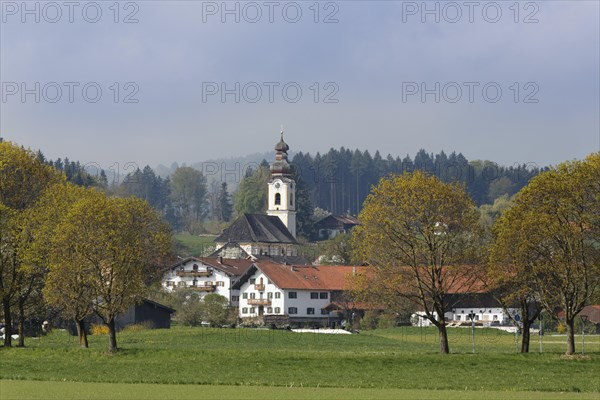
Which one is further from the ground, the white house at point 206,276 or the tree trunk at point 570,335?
the white house at point 206,276

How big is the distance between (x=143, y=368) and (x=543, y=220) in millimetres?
21915

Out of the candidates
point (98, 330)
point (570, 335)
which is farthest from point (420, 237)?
point (98, 330)

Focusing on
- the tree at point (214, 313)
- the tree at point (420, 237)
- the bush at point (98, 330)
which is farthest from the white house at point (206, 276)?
the tree at point (420, 237)

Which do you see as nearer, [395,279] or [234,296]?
[395,279]

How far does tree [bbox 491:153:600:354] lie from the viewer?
190 feet

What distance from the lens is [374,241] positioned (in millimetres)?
61875

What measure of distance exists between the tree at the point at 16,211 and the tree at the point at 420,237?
71.5ft

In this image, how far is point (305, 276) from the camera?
133875 mm

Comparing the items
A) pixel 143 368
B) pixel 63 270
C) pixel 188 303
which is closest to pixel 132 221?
pixel 63 270

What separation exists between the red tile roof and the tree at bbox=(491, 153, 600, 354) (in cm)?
6949

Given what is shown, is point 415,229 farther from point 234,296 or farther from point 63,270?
point 234,296

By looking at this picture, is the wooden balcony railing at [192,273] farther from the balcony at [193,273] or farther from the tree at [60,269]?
the tree at [60,269]

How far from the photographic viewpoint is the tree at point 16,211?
2734 inches

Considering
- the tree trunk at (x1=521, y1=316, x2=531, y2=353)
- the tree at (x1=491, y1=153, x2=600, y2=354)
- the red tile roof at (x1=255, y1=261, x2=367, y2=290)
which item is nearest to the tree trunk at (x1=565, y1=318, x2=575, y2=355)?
the tree at (x1=491, y1=153, x2=600, y2=354)
